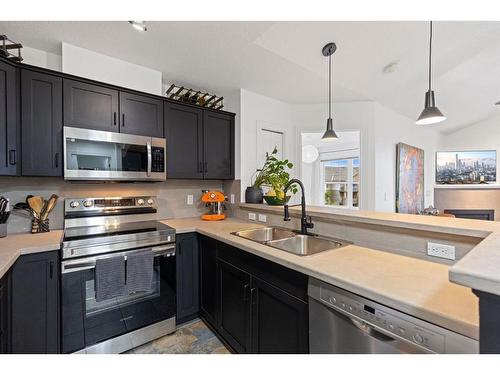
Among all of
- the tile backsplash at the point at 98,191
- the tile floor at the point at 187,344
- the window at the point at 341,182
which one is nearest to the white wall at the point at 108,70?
the tile backsplash at the point at 98,191

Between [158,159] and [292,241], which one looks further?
[158,159]

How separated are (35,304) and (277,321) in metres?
1.50

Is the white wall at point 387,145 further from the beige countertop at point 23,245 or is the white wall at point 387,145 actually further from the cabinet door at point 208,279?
the beige countertop at point 23,245

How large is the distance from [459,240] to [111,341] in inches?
90.5

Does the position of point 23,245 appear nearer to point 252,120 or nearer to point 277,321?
point 277,321

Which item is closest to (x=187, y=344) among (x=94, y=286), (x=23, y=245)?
(x=94, y=286)

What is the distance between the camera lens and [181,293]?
211 cm

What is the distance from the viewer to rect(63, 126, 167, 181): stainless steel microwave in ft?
6.03

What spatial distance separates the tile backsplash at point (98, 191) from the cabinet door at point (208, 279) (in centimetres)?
75

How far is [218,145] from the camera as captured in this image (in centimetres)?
278

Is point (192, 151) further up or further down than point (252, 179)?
further up

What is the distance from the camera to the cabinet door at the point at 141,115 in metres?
2.12
